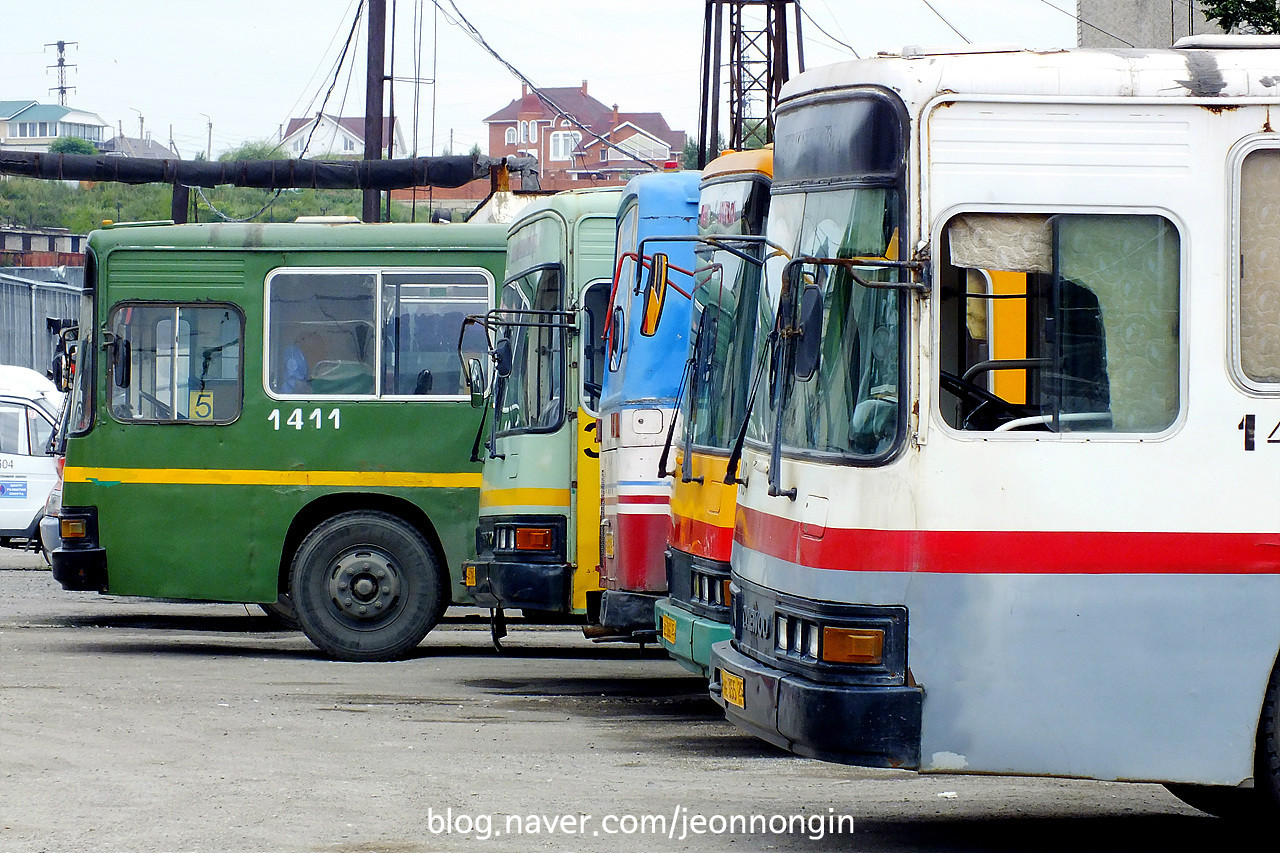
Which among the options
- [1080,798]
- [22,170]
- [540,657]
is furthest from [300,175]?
[1080,798]

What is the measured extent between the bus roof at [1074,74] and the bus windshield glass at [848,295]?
14cm

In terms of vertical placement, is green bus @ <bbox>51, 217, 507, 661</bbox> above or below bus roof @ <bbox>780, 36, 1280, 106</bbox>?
below

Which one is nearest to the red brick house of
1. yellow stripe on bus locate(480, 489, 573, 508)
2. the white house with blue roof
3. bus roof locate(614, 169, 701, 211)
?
the white house with blue roof

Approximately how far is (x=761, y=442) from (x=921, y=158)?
53.9 inches

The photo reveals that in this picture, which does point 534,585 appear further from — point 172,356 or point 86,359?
point 86,359

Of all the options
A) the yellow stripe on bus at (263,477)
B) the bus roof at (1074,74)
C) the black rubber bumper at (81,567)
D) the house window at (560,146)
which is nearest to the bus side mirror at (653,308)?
the bus roof at (1074,74)

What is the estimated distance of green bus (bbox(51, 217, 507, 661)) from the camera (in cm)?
1233

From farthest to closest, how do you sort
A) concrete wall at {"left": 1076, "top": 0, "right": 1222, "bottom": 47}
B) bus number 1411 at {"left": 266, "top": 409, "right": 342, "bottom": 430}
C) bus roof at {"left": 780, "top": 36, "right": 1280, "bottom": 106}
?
concrete wall at {"left": 1076, "top": 0, "right": 1222, "bottom": 47}, bus number 1411 at {"left": 266, "top": 409, "right": 342, "bottom": 430}, bus roof at {"left": 780, "top": 36, "right": 1280, "bottom": 106}

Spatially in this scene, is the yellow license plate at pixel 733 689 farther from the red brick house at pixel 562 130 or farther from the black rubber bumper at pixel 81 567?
the red brick house at pixel 562 130

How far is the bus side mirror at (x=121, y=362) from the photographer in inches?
495

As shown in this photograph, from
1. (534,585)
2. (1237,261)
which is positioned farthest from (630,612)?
(1237,261)

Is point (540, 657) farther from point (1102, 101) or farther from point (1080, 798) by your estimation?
point (1102, 101)

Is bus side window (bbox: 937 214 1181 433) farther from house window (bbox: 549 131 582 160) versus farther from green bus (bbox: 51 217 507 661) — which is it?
house window (bbox: 549 131 582 160)

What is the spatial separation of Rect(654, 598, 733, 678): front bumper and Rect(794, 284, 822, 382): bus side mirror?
2.31 meters
